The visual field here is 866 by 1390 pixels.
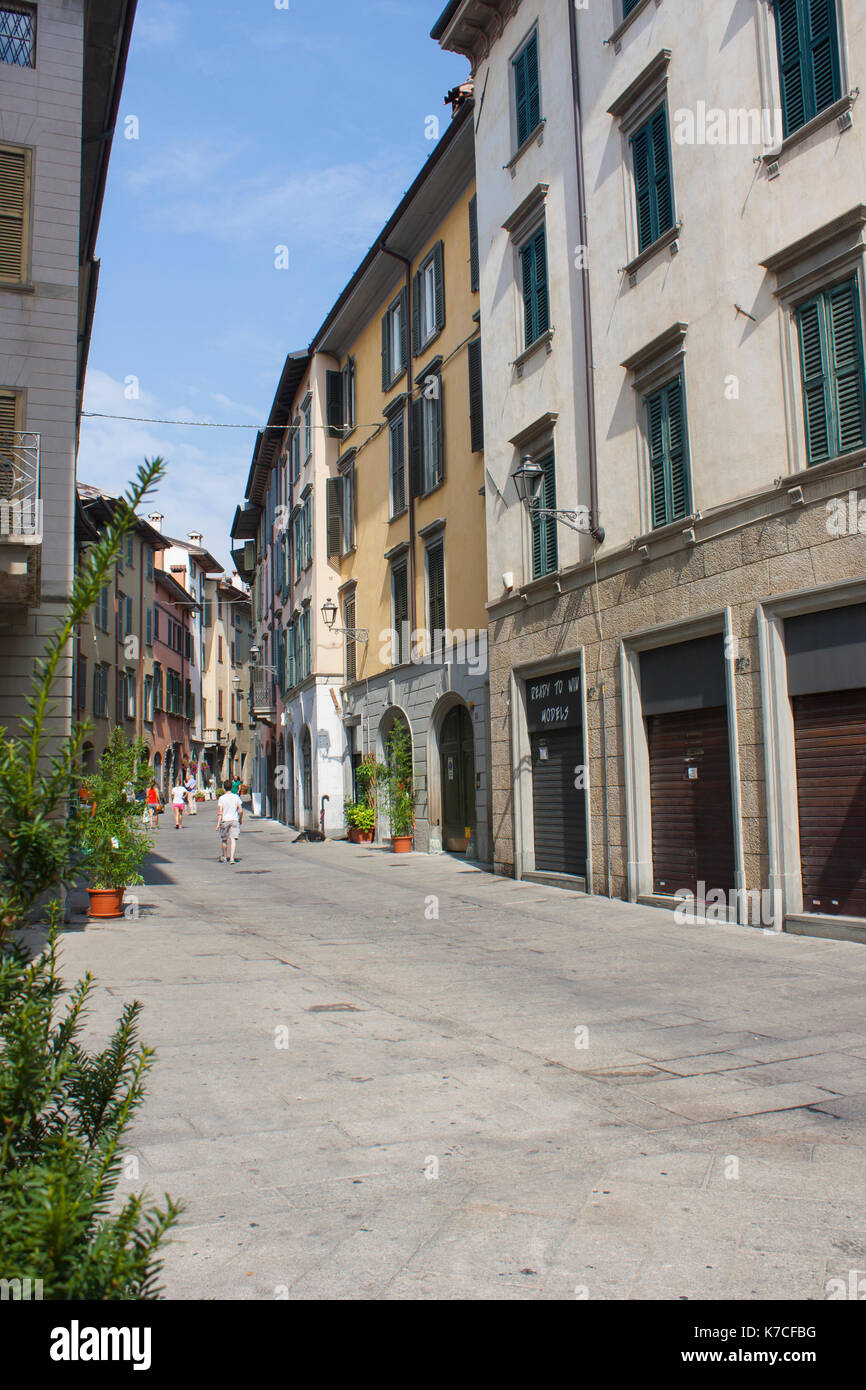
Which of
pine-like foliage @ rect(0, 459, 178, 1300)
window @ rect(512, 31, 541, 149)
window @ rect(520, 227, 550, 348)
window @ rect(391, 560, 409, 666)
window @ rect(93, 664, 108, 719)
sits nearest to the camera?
pine-like foliage @ rect(0, 459, 178, 1300)

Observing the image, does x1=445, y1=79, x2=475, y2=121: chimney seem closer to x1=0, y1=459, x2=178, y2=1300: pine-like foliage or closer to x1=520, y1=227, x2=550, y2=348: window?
x1=520, y1=227, x2=550, y2=348: window

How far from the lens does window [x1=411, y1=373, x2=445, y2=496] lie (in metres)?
22.9

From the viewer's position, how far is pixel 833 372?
10969 mm

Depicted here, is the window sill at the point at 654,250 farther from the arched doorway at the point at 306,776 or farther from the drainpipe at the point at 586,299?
the arched doorway at the point at 306,776

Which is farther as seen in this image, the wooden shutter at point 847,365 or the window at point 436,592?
the window at point 436,592

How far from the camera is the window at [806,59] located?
1100 cm

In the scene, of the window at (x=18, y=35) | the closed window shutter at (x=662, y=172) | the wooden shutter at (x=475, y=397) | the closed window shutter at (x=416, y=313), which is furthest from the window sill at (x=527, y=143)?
the window at (x=18, y=35)

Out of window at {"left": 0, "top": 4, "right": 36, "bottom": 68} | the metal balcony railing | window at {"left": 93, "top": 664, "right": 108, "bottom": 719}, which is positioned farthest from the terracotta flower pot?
window at {"left": 93, "top": 664, "right": 108, "bottom": 719}

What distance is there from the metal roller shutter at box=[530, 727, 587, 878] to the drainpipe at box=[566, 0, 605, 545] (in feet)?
10.4

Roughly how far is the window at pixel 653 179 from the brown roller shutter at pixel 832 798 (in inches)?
256

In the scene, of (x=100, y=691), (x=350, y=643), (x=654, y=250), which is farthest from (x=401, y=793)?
(x=100, y=691)

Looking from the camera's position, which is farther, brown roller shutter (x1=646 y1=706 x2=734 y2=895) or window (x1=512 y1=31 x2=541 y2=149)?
window (x1=512 y1=31 x2=541 y2=149)

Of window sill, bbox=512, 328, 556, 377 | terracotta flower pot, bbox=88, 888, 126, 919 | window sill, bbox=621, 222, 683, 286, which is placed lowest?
terracotta flower pot, bbox=88, 888, 126, 919

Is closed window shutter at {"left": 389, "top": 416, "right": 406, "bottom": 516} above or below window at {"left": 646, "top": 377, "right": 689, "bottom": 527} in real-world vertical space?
above
